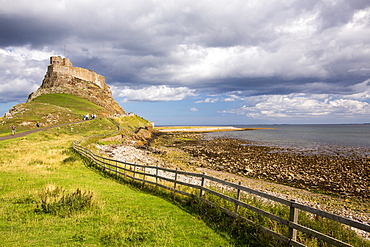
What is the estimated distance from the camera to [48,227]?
25.8 ft

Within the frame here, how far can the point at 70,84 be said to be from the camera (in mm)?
138125

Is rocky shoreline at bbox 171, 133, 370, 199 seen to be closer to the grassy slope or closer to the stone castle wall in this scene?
the grassy slope

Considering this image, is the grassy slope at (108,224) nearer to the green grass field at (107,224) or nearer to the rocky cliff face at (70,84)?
the green grass field at (107,224)

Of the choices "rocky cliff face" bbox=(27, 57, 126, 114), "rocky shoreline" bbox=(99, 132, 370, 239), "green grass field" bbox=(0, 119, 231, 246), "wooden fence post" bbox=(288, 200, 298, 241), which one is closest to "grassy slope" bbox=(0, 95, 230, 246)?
"green grass field" bbox=(0, 119, 231, 246)

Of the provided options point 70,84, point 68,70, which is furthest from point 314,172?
point 68,70

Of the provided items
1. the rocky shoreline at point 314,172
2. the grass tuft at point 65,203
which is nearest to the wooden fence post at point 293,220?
the grass tuft at point 65,203

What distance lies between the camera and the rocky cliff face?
128625mm

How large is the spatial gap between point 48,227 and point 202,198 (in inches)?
235

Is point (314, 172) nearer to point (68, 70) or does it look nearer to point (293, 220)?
point (293, 220)

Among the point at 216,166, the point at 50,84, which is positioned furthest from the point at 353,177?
the point at 50,84

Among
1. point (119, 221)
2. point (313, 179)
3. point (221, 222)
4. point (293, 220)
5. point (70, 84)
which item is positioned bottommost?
point (313, 179)

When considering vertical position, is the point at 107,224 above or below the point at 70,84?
below

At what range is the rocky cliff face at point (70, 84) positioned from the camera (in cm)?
12862

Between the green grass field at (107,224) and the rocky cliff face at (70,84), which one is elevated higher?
the rocky cliff face at (70,84)
